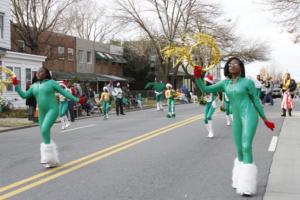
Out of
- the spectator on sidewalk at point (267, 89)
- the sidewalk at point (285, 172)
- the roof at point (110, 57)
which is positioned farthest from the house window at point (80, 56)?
the sidewalk at point (285, 172)

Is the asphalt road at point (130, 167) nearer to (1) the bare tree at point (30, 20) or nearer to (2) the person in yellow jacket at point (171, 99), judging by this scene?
(2) the person in yellow jacket at point (171, 99)

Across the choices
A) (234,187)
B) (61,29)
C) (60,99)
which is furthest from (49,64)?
(234,187)

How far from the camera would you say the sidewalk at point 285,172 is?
6723 millimetres

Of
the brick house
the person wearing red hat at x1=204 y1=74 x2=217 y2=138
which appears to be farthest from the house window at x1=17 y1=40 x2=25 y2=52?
the person wearing red hat at x1=204 y1=74 x2=217 y2=138

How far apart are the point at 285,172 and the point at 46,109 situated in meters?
4.30

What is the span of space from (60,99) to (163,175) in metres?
11.0

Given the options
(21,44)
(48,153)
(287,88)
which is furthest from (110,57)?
(48,153)

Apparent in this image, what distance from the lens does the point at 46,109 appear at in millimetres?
9094

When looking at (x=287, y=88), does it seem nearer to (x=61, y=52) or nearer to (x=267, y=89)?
(x=267, y=89)

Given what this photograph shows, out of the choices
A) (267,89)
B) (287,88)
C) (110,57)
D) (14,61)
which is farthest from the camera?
(110,57)

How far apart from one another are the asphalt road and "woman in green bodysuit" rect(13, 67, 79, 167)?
25cm

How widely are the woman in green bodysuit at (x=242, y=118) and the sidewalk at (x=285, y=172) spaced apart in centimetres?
35

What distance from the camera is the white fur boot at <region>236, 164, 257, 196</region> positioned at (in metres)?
6.59

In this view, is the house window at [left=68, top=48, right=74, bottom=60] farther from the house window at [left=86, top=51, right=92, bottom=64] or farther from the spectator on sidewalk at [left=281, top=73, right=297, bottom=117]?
the spectator on sidewalk at [left=281, top=73, right=297, bottom=117]
